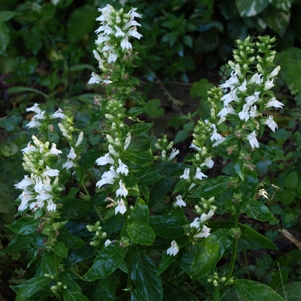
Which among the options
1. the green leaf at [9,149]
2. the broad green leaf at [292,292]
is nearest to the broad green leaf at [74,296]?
the broad green leaf at [292,292]

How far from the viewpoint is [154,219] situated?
1919mm

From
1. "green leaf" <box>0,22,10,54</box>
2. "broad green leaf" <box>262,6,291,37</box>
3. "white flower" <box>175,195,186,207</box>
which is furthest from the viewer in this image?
"broad green leaf" <box>262,6,291,37</box>

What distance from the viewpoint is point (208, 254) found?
5.82 ft

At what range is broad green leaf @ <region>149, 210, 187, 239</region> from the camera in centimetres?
188

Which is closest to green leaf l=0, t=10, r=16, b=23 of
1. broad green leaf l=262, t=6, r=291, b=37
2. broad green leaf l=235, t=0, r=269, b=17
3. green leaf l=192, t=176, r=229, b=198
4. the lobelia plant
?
broad green leaf l=235, t=0, r=269, b=17

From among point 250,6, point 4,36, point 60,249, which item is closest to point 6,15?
point 4,36

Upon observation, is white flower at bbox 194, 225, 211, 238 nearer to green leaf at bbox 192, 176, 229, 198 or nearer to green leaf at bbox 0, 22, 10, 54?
green leaf at bbox 192, 176, 229, 198

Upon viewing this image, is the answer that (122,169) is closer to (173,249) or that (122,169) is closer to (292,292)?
(173,249)

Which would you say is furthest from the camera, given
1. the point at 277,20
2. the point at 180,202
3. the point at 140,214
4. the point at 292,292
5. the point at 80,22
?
the point at 80,22

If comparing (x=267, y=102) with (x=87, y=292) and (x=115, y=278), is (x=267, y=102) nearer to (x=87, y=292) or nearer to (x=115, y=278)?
(x=115, y=278)

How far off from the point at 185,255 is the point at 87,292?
0.38 metres

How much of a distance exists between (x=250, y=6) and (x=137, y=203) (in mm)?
2727

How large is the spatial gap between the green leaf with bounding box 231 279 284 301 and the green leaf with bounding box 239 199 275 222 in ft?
0.75

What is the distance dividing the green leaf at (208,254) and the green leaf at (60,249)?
381 mm
